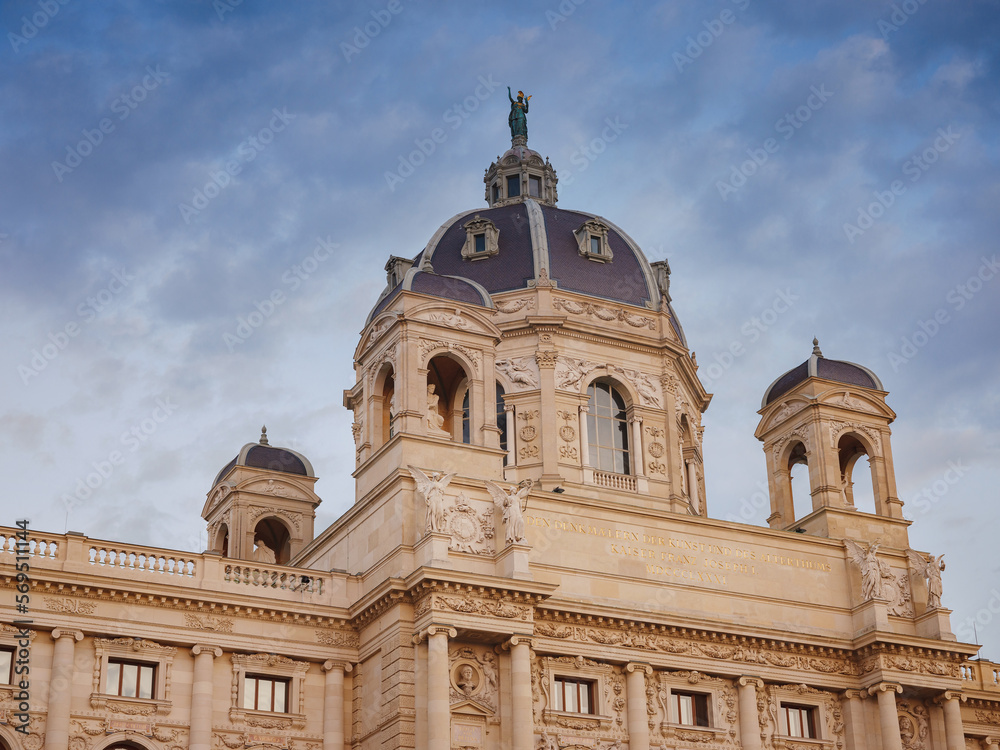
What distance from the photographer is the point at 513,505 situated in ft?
134

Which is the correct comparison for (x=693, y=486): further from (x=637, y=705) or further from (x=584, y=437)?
(x=637, y=705)

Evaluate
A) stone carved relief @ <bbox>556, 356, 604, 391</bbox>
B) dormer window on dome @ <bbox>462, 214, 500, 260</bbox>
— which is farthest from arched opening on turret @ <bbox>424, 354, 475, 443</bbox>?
dormer window on dome @ <bbox>462, 214, 500, 260</bbox>

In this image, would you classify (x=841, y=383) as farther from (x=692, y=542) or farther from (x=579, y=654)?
(x=579, y=654)

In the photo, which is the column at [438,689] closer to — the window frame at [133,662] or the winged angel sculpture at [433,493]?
the winged angel sculpture at [433,493]

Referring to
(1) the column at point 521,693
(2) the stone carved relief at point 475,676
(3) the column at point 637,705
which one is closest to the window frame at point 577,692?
(3) the column at point 637,705

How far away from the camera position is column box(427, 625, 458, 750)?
36.9 meters

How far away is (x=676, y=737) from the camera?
136ft

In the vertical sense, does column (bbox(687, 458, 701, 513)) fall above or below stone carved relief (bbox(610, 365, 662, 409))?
below

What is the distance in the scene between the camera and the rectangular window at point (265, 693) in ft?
128

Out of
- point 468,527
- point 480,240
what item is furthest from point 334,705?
point 480,240

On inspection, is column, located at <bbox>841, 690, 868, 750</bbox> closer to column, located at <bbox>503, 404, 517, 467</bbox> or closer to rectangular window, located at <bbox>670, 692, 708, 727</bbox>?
rectangular window, located at <bbox>670, 692, 708, 727</bbox>

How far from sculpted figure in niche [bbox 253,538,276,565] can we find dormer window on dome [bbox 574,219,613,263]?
1633 centimetres

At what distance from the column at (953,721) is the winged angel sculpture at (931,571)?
2.83 m

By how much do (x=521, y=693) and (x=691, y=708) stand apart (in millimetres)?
6587
